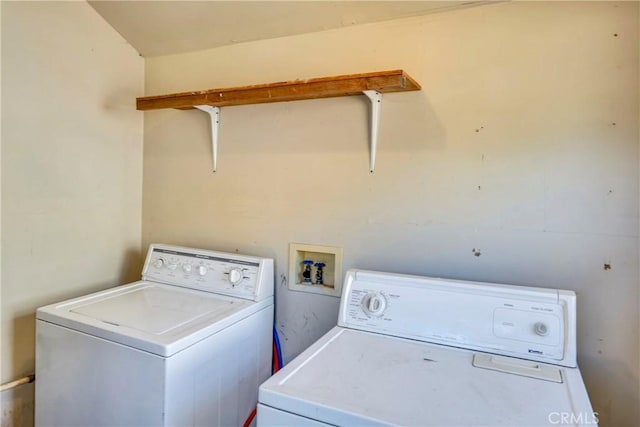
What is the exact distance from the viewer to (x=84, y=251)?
1793 millimetres

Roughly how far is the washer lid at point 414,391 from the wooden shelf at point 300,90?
83 cm

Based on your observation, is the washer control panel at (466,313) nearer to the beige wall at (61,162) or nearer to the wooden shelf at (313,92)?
the wooden shelf at (313,92)

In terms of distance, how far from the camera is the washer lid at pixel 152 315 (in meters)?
1.19

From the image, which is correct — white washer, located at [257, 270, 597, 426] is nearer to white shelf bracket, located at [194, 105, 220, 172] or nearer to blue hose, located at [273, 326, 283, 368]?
blue hose, located at [273, 326, 283, 368]

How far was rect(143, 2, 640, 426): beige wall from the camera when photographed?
3.98ft

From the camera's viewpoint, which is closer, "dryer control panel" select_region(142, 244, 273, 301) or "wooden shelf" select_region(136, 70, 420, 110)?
"wooden shelf" select_region(136, 70, 420, 110)

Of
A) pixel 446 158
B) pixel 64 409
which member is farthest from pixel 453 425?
pixel 64 409

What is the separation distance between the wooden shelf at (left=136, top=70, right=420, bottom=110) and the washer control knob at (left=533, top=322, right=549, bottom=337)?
0.83 meters

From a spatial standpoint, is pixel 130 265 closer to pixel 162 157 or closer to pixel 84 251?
pixel 84 251

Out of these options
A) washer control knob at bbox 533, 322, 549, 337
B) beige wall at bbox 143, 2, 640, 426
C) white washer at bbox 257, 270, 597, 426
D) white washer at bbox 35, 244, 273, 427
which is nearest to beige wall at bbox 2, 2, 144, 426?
white washer at bbox 35, 244, 273, 427

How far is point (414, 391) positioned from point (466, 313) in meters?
0.37

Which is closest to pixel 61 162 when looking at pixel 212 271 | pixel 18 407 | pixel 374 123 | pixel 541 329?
pixel 212 271

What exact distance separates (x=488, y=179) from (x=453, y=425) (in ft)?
2.72

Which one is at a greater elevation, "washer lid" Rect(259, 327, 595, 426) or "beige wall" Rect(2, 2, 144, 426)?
"beige wall" Rect(2, 2, 144, 426)
